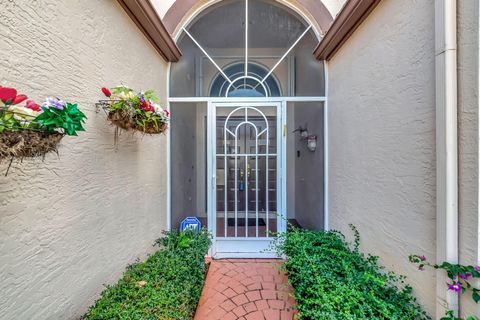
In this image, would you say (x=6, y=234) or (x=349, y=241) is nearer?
(x=6, y=234)

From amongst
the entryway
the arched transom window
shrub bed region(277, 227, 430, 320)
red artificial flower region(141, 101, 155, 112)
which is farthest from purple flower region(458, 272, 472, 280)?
the arched transom window

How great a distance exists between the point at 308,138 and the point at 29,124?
3.11 metres

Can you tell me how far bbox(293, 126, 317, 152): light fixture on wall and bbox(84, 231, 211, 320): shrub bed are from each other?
2.09 m

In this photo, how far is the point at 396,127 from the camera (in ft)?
5.22

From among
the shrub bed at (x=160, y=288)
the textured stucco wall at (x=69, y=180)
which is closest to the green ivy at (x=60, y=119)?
the textured stucco wall at (x=69, y=180)

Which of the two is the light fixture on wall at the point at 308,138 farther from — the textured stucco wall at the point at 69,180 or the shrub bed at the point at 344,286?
the textured stucco wall at the point at 69,180

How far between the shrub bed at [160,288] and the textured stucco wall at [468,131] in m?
1.74

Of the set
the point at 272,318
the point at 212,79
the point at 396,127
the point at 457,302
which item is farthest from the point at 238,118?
the point at 457,302

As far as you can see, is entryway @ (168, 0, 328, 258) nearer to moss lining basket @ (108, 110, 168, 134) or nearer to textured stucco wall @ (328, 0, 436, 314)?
textured stucco wall @ (328, 0, 436, 314)

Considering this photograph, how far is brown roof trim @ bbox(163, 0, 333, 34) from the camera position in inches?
108

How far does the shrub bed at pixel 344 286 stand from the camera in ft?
4.43

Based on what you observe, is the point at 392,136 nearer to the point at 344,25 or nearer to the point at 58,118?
the point at 344,25

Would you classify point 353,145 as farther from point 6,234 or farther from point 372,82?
point 6,234

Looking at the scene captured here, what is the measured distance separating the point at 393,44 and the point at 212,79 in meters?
2.33
